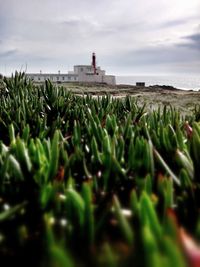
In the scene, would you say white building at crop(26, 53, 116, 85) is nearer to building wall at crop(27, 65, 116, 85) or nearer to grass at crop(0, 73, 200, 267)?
building wall at crop(27, 65, 116, 85)

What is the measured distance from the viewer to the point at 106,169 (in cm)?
139

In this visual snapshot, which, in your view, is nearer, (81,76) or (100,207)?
(100,207)

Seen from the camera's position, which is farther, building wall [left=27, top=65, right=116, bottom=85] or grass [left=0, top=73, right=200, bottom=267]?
building wall [left=27, top=65, right=116, bottom=85]

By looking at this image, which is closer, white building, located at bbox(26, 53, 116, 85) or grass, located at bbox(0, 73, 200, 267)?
grass, located at bbox(0, 73, 200, 267)

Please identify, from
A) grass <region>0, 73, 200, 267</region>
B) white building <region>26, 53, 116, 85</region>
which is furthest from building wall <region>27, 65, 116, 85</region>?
grass <region>0, 73, 200, 267</region>

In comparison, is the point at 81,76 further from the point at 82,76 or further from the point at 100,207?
the point at 100,207

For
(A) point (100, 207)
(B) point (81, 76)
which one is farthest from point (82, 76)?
(A) point (100, 207)

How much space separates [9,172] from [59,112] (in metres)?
2.21

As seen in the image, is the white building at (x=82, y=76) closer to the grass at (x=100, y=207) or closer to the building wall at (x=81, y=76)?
the building wall at (x=81, y=76)

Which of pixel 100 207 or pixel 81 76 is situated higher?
pixel 100 207

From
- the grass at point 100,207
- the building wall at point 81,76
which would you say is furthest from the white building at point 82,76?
the grass at point 100,207

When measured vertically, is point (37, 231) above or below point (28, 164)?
below

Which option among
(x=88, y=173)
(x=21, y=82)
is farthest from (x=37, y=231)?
(x=21, y=82)

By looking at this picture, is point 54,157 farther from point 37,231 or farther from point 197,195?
point 197,195
